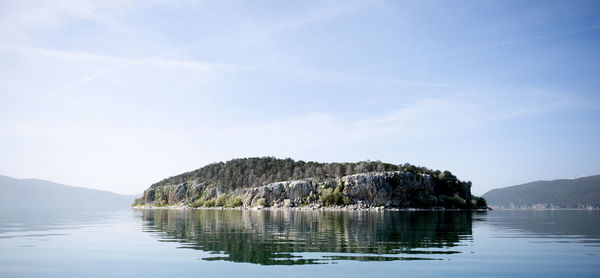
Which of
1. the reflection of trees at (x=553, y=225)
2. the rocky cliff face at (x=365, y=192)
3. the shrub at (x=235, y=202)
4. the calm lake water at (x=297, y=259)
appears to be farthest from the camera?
the shrub at (x=235, y=202)

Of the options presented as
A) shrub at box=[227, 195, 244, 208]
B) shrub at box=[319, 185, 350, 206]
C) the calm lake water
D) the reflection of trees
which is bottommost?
shrub at box=[227, 195, 244, 208]

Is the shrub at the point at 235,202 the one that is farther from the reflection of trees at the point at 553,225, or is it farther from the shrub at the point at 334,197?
the reflection of trees at the point at 553,225

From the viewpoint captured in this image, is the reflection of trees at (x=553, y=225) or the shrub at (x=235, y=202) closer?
the reflection of trees at (x=553, y=225)

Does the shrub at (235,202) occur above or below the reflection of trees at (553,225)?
below

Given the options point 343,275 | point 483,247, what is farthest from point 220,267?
point 483,247

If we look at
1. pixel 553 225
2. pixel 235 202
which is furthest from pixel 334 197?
pixel 553 225

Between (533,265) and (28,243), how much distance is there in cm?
3412

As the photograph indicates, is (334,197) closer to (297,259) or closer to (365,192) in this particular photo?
(365,192)

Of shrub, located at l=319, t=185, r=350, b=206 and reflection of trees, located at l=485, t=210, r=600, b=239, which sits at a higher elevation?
reflection of trees, located at l=485, t=210, r=600, b=239

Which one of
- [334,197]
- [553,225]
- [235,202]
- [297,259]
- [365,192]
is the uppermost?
[297,259]

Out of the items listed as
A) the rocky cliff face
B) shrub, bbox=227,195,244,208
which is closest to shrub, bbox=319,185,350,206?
the rocky cliff face

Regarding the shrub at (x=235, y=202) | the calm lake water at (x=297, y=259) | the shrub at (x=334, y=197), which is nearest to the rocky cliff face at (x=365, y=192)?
the shrub at (x=334, y=197)

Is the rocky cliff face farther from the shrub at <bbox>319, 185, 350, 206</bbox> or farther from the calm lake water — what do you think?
the calm lake water

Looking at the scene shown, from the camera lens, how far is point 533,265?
758 inches
